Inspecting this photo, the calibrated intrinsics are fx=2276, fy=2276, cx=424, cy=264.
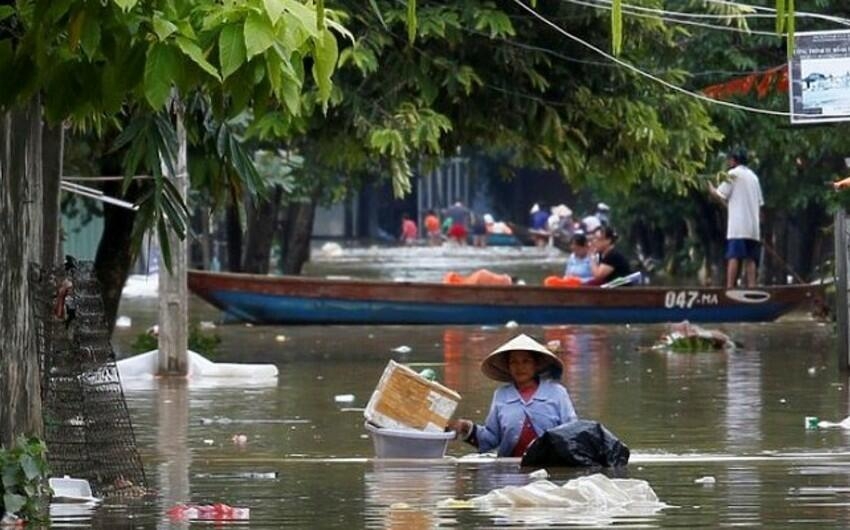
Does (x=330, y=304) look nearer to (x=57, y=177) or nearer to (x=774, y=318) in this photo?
(x=774, y=318)

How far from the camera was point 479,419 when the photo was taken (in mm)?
17406

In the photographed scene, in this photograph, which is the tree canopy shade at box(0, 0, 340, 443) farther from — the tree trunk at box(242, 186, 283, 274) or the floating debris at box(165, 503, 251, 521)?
the tree trunk at box(242, 186, 283, 274)

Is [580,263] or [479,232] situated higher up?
[479,232]

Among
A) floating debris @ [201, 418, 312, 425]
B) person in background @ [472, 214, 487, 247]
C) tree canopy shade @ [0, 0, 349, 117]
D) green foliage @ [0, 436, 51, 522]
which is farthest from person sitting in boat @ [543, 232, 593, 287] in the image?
person in background @ [472, 214, 487, 247]

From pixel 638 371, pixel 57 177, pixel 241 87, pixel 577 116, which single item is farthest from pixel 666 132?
pixel 241 87

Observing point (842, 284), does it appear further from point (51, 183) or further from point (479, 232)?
point (479, 232)

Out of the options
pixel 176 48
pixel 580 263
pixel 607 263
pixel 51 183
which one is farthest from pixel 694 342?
pixel 176 48

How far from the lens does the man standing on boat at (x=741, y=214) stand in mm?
28453

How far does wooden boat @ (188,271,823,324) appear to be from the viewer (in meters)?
29.1

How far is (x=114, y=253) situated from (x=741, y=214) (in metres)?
9.98

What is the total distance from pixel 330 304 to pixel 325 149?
287 inches

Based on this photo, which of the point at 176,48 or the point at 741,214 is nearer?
the point at 176,48

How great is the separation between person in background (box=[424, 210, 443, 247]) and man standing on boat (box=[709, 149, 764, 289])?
142ft

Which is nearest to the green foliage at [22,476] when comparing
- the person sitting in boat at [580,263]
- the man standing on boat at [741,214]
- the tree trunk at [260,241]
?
the man standing on boat at [741,214]
